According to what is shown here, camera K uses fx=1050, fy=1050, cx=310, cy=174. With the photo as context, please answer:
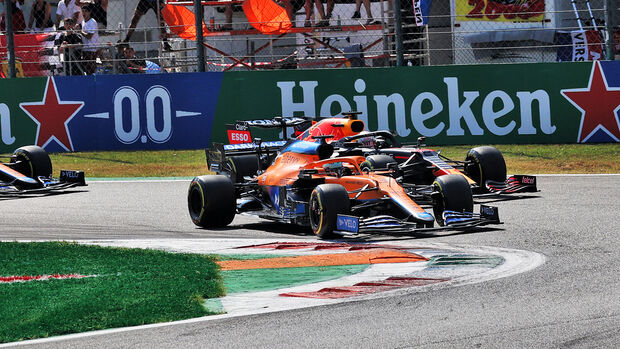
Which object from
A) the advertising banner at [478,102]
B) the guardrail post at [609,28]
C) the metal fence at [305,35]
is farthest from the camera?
the metal fence at [305,35]

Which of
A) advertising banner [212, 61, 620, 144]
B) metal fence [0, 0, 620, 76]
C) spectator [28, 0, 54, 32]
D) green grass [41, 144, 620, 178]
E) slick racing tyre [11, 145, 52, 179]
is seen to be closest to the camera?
slick racing tyre [11, 145, 52, 179]

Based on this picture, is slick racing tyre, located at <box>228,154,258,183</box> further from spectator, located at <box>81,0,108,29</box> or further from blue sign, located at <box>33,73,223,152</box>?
spectator, located at <box>81,0,108,29</box>

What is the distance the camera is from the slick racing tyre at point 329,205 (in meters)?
9.55

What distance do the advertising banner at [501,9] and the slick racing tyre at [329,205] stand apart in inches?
434

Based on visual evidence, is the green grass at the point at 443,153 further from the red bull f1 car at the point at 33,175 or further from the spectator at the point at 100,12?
the spectator at the point at 100,12

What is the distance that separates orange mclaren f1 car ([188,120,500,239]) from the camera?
9.59 m

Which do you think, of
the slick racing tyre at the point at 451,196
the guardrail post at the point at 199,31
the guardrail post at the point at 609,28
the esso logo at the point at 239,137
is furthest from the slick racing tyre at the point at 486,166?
the guardrail post at the point at 199,31

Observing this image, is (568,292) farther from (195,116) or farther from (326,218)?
(195,116)

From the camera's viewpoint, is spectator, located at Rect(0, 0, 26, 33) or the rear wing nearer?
the rear wing

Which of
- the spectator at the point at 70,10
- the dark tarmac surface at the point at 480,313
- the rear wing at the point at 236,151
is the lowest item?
the dark tarmac surface at the point at 480,313

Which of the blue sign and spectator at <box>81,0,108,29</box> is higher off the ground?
spectator at <box>81,0,108,29</box>

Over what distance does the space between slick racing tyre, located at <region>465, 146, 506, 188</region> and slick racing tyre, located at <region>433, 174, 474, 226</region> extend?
2.55m

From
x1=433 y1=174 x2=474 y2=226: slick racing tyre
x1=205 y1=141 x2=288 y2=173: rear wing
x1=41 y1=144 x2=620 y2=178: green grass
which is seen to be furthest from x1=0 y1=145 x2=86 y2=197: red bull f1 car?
x1=433 y1=174 x2=474 y2=226: slick racing tyre

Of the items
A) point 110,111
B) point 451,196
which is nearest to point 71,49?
point 110,111
